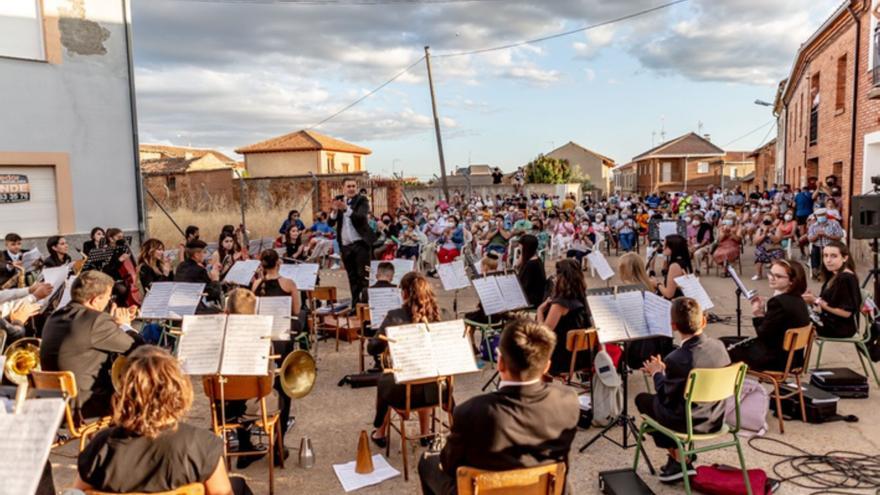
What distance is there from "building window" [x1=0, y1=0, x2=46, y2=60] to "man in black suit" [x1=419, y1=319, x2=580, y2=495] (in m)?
12.1

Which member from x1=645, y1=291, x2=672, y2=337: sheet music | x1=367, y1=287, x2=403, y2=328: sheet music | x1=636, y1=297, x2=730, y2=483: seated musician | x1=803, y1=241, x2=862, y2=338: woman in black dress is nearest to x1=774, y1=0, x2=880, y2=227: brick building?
x1=803, y1=241, x2=862, y2=338: woman in black dress

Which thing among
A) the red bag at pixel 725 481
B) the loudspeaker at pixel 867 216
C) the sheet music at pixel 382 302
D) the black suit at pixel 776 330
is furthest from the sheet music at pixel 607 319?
the loudspeaker at pixel 867 216

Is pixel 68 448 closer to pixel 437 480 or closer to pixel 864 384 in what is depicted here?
pixel 437 480

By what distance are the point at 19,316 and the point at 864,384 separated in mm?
8531

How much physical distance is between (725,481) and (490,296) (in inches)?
119

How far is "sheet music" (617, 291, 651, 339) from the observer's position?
4855mm

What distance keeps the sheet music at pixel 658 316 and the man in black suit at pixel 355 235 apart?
16.8 feet

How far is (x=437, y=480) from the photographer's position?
3.42 metres

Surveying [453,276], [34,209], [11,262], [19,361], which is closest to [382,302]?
[453,276]

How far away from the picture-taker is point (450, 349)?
14.6ft

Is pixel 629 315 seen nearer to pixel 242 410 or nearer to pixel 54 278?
pixel 242 410

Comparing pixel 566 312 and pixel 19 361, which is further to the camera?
pixel 566 312

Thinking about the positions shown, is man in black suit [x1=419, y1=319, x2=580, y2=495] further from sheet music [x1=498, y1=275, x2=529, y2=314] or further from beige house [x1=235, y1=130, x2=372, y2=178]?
beige house [x1=235, y1=130, x2=372, y2=178]

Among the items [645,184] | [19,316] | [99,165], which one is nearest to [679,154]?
[645,184]
